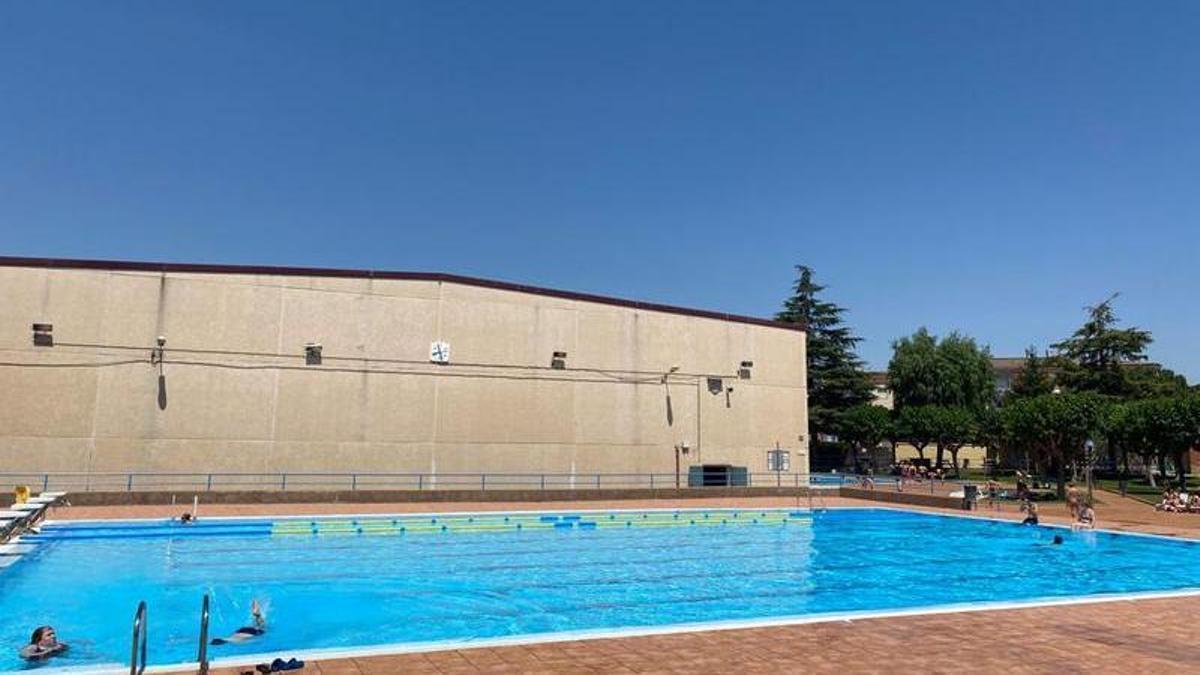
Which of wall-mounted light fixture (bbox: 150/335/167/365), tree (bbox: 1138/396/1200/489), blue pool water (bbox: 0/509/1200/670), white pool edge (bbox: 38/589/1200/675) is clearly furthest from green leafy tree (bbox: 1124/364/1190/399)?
wall-mounted light fixture (bbox: 150/335/167/365)

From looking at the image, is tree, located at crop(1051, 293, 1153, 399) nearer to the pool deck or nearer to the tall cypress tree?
the tall cypress tree

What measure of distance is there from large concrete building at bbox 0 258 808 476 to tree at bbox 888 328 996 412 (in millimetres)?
33673

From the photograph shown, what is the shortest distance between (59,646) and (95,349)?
19.6 m

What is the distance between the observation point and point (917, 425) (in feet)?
191

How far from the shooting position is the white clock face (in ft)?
99.1

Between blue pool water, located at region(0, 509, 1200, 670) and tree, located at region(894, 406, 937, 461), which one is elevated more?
tree, located at region(894, 406, 937, 461)

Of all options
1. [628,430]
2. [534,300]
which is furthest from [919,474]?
[534,300]

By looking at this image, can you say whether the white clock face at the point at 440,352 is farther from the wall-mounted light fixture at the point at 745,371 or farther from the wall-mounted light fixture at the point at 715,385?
the wall-mounted light fixture at the point at 745,371

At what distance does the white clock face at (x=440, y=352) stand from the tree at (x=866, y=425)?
125 ft

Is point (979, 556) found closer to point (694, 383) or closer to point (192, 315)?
point (694, 383)

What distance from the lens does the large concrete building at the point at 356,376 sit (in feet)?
83.9

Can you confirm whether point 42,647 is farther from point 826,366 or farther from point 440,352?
point 826,366

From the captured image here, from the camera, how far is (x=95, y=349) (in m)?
25.8

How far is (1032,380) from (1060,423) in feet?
145
